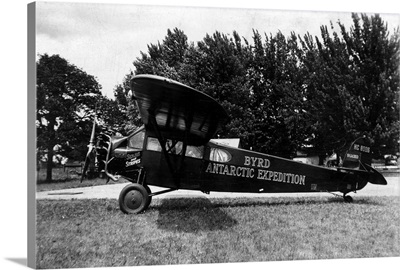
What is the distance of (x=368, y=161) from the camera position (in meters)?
7.07

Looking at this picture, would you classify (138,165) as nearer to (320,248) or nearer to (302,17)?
(320,248)

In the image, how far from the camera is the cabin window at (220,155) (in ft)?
22.7

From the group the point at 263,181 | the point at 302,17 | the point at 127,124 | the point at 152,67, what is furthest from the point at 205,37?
the point at 263,181

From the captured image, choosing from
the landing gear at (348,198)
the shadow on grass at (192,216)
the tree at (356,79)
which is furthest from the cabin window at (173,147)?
the landing gear at (348,198)

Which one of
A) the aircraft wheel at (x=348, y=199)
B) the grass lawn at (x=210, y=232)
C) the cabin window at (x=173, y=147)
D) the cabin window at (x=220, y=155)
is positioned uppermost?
the cabin window at (x=173, y=147)

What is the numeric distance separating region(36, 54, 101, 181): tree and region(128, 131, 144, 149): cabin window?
1.12 meters

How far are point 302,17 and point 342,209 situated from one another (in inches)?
152

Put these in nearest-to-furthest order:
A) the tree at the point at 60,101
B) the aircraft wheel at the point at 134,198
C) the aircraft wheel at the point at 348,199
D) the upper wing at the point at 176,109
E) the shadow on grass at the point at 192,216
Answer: the upper wing at the point at 176,109 → the tree at the point at 60,101 → the shadow on grass at the point at 192,216 → the aircraft wheel at the point at 134,198 → the aircraft wheel at the point at 348,199

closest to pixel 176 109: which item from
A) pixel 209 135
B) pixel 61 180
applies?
pixel 209 135

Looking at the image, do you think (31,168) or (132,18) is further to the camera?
(132,18)

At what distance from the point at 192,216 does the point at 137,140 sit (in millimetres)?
1891

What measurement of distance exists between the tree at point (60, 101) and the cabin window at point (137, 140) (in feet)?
3.68

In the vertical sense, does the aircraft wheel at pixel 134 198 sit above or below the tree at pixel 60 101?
below

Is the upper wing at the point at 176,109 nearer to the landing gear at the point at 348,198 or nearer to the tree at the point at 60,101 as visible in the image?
the tree at the point at 60,101
